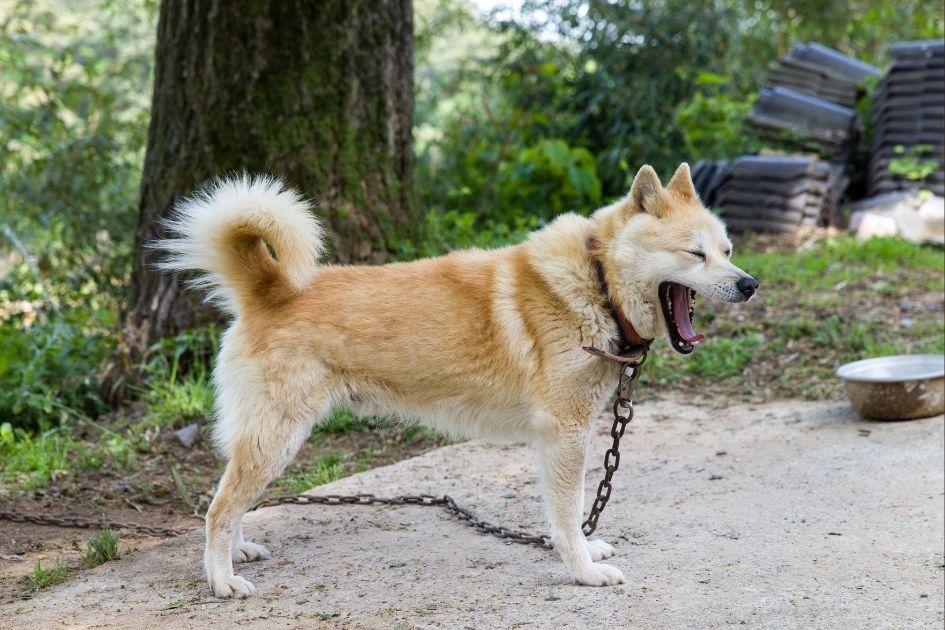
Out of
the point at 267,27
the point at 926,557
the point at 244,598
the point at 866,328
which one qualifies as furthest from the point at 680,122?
the point at 244,598

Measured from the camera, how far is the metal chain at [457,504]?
3.76 metres

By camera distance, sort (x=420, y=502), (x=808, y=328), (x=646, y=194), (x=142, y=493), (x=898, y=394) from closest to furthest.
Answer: (x=646, y=194), (x=420, y=502), (x=142, y=493), (x=898, y=394), (x=808, y=328)

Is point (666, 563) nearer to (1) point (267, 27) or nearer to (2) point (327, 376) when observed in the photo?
(2) point (327, 376)

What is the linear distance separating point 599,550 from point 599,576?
0.97ft

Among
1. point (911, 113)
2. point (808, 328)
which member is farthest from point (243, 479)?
point (911, 113)

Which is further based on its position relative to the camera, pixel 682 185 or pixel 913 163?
pixel 913 163

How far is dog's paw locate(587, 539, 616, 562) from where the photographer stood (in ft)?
12.3

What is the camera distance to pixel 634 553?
3867mm

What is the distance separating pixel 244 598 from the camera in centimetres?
342

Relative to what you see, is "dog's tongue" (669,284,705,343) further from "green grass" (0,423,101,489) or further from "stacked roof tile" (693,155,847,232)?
"stacked roof tile" (693,155,847,232)

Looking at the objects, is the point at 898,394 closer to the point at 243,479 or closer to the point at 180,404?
the point at 243,479

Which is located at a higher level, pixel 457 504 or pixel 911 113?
pixel 911 113

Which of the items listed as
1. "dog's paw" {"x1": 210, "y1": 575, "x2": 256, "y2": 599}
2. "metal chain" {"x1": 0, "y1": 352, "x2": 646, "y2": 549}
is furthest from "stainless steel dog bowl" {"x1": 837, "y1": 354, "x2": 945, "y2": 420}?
"dog's paw" {"x1": 210, "y1": 575, "x2": 256, "y2": 599}

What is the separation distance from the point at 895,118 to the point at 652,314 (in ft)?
26.1
